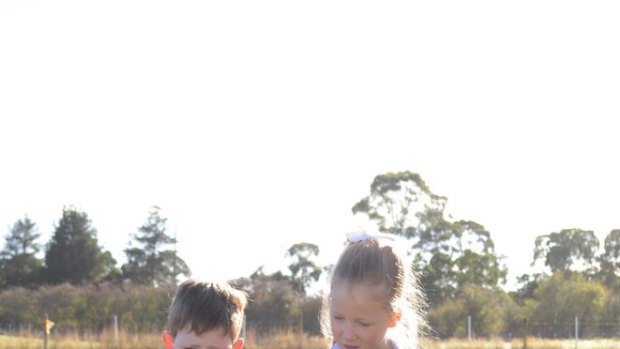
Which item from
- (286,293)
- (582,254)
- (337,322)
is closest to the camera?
(337,322)

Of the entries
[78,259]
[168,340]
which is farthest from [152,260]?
[168,340]

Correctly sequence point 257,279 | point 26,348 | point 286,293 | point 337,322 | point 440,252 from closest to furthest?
point 337,322 < point 26,348 < point 286,293 < point 257,279 < point 440,252

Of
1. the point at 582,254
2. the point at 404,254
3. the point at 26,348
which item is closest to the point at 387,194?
the point at 582,254

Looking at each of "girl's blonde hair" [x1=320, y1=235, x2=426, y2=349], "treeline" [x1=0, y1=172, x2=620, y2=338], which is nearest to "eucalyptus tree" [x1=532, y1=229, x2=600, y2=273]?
"treeline" [x1=0, y1=172, x2=620, y2=338]

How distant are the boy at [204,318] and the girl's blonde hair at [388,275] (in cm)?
32

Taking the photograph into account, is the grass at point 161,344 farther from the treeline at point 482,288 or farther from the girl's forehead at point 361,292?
the girl's forehead at point 361,292

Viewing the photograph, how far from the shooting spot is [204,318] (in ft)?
9.98

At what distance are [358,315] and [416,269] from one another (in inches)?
783

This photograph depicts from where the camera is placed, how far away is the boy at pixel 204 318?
3.05 meters

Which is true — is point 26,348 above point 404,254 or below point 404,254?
below

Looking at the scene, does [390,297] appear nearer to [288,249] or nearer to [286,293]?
[286,293]

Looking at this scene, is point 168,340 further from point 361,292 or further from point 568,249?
point 568,249

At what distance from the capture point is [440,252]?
30.2m

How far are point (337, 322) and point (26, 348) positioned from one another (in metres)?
16.6
